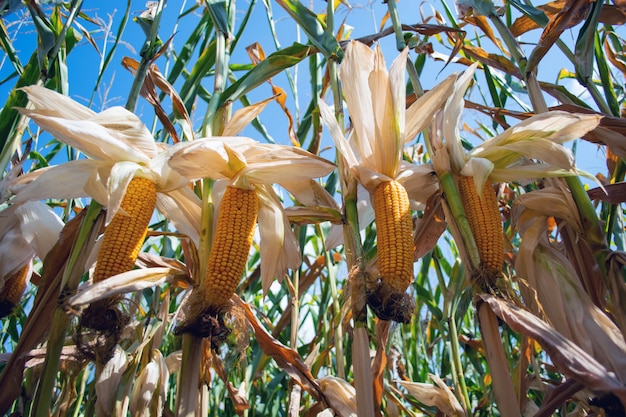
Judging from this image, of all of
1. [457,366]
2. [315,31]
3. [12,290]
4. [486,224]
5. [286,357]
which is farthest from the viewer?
[457,366]

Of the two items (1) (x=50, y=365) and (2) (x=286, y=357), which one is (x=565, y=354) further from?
(1) (x=50, y=365)

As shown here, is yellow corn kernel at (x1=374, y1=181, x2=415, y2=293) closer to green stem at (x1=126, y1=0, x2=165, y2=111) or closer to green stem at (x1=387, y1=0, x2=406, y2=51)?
green stem at (x1=387, y1=0, x2=406, y2=51)

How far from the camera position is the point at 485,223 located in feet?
5.56

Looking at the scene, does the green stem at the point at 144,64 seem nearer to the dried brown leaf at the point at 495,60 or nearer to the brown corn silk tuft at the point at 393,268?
the brown corn silk tuft at the point at 393,268

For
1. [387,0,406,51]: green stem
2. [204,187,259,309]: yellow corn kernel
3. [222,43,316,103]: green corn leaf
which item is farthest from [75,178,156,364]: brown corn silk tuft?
[387,0,406,51]: green stem

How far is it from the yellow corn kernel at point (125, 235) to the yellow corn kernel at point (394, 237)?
32.9 inches

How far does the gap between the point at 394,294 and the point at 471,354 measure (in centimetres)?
239

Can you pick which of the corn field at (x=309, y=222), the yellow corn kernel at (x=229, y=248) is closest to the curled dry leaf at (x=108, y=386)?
the corn field at (x=309, y=222)

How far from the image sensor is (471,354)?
11.6 ft

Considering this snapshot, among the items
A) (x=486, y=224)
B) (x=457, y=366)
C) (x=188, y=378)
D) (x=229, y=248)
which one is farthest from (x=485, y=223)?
(x=457, y=366)

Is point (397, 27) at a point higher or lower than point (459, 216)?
higher

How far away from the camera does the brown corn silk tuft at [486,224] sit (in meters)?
1.63

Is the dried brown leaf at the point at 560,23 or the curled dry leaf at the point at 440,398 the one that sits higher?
the dried brown leaf at the point at 560,23

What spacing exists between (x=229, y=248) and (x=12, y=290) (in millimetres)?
1217
